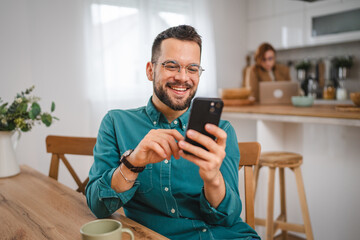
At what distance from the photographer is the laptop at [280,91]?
2953 millimetres

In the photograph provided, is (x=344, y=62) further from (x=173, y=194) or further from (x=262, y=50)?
(x=173, y=194)

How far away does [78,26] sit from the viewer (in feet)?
9.52

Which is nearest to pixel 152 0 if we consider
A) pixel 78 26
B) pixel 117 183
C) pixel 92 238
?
pixel 78 26

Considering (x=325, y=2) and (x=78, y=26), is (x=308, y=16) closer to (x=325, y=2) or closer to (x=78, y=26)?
(x=325, y=2)

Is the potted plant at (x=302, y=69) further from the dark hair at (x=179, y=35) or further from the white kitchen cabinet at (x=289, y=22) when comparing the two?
the dark hair at (x=179, y=35)

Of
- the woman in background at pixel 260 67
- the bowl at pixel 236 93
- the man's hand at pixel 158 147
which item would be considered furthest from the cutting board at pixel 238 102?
the man's hand at pixel 158 147

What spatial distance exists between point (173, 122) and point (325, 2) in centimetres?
343

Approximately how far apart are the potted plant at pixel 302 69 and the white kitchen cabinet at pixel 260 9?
0.78m

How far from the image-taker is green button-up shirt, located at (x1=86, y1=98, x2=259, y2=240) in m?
0.98

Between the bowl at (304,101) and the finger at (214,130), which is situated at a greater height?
the finger at (214,130)

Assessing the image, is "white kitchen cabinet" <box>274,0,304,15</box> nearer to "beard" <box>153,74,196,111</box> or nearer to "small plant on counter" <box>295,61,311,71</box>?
"small plant on counter" <box>295,61,311,71</box>

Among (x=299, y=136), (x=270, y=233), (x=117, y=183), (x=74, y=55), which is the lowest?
(x=270, y=233)

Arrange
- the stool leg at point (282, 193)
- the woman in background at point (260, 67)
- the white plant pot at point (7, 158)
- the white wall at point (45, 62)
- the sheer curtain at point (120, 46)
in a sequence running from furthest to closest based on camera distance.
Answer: the woman in background at point (260, 67)
the sheer curtain at point (120, 46)
the white wall at point (45, 62)
the stool leg at point (282, 193)
the white plant pot at point (7, 158)

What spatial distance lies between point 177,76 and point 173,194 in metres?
0.38
